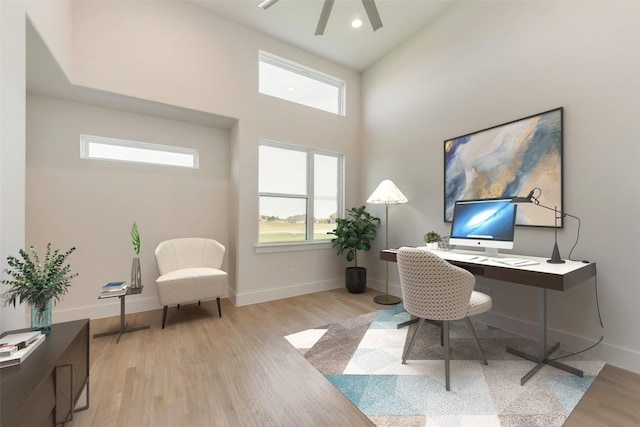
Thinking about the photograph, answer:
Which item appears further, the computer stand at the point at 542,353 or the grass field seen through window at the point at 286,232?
the grass field seen through window at the point at 286,232

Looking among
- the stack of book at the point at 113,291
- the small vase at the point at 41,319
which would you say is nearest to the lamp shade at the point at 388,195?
the stack of book at the point at 113,291

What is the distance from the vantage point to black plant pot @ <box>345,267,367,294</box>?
390 cm

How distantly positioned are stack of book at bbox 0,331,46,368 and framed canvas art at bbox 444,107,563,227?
137 inches

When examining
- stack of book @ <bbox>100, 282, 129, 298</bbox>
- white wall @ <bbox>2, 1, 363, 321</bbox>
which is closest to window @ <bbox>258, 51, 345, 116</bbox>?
white wall @ <bbox>2, 1, 363, 321</bbox>

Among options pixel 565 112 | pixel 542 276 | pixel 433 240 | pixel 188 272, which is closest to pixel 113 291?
pixel 188 272

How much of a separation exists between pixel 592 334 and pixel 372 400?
1.96 meters

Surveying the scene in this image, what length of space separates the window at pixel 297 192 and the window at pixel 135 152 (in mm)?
1008

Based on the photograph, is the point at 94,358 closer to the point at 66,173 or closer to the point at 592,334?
the point at 66,173

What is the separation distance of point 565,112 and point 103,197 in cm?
474

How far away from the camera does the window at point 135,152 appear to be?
3.01m

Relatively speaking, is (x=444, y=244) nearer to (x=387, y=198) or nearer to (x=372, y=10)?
(x=387, y=198)

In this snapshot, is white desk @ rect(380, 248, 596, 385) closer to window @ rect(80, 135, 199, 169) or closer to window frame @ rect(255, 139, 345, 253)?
window frame @ rect(255, 139, 345, 253)

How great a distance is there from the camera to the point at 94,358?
2145mm

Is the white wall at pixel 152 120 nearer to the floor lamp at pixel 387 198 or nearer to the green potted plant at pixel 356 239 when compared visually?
the green potted plant at pixel 356 239
